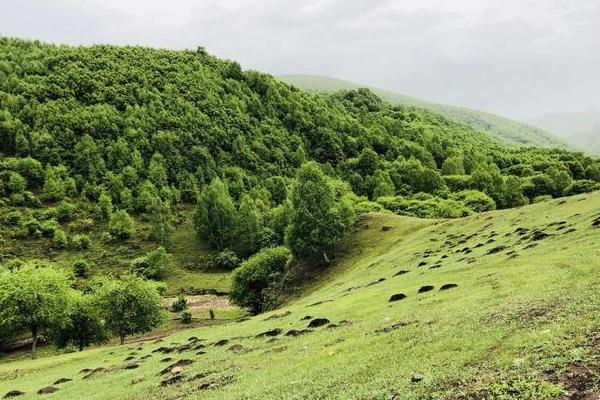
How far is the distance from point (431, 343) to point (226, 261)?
15138 centimetres

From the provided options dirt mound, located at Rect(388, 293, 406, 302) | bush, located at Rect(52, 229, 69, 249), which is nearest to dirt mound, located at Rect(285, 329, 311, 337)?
dirt mound, located at Rect(388, 293, 406, 302)

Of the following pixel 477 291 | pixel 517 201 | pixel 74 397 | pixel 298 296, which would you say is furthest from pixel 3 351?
pixel 517 201

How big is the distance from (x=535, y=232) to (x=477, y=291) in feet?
87.3

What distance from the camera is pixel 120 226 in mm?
186000

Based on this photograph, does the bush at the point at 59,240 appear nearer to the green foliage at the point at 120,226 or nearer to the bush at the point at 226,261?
the green foliage at the point at 120,226

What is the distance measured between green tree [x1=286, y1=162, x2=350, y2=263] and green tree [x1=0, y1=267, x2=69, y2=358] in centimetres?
4415

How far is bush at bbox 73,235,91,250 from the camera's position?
17550 centimetres

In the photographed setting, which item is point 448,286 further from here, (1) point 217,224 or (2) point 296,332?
(1) point 217,224

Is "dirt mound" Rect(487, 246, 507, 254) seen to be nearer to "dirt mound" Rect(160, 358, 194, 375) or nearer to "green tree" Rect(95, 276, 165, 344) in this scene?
"dirt mound" Rect(160, 358, 194, 375)

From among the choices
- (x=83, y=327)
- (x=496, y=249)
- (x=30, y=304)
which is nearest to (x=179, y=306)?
(x=83, y=327)

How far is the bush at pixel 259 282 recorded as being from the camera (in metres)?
98.9

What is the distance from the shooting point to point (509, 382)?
54.3 feet

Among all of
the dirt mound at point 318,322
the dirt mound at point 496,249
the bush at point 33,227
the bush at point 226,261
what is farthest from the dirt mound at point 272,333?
the bush at point 33,227

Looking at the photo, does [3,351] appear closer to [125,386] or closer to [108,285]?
[108,285]
